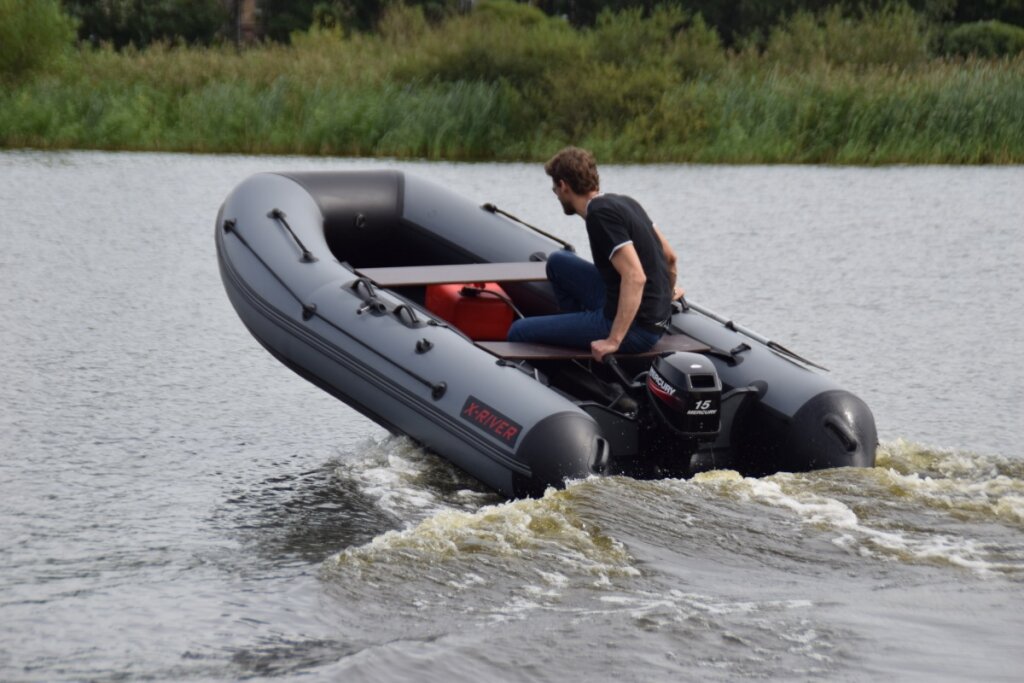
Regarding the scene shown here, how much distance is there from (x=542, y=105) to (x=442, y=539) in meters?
15.0

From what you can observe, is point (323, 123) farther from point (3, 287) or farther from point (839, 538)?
point (839, 538)

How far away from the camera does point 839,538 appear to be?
5.12m

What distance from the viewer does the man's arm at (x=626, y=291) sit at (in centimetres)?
577

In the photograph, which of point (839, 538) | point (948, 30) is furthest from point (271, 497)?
point (948, 30)

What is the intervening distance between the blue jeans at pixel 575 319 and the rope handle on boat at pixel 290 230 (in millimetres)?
994

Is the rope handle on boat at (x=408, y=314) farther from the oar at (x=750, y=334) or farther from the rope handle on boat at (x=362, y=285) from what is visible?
the oar at (x=750, y=334)

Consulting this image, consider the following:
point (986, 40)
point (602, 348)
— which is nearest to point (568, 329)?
point (602, 348)

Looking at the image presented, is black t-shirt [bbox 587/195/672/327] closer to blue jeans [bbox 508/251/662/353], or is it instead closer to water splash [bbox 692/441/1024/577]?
blue jeans [bbox 508/251/662/353]

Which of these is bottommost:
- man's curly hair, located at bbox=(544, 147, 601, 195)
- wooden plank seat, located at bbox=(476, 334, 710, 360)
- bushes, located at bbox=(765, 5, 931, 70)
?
bushes, located at bbox=(765, 5, 931, 70)

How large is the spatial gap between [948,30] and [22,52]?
19.0 metres

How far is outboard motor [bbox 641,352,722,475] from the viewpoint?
5.41 meters

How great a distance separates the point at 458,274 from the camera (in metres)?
6.86

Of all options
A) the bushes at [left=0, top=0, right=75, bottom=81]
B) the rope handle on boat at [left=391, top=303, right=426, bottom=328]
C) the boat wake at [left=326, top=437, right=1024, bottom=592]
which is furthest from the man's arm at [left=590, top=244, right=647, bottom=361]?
the bushes at [left=0, top=0, right=75, bottom=81]

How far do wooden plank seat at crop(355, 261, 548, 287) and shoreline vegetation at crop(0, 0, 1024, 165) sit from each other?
1192 centimetres
